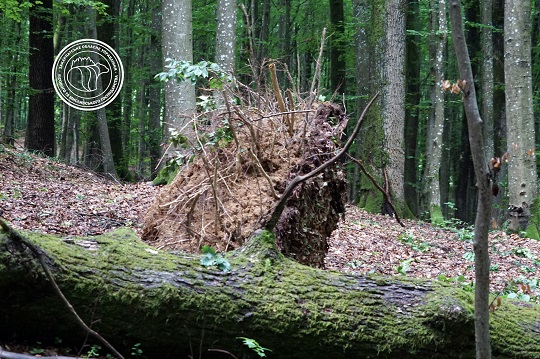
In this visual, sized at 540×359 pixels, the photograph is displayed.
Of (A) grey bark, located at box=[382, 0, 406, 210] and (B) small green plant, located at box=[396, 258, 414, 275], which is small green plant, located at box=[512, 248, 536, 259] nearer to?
(B) small green plant, located at box=[396, 258, 414, 275]

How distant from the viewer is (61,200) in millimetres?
8438

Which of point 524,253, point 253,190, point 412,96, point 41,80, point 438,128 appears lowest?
point 524,253

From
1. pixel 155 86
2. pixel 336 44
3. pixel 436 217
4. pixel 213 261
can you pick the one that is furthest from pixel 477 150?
pixel 155 86

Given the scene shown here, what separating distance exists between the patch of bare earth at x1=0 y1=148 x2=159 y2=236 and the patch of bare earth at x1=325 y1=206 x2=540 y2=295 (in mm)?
3110

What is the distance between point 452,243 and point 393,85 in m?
4.69

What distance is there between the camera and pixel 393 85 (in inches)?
514

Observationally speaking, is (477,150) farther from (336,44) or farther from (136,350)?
(336,44)

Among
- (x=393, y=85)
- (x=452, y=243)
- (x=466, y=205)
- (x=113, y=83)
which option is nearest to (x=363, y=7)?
(x=393, y=85)

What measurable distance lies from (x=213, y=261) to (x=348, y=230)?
6.24 metres

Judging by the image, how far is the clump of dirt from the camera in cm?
501

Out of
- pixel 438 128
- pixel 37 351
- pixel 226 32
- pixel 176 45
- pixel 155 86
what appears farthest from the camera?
pixel 155 86

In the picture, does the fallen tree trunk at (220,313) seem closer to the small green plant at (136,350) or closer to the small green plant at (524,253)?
the small green plant at (136,350)

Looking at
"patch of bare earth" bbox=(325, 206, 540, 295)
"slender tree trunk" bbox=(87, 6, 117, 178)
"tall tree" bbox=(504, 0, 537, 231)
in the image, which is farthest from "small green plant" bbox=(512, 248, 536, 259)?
"slender tree trunk" bbox=(87, 6, 117, 178)

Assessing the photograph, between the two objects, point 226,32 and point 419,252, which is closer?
point 419,252
